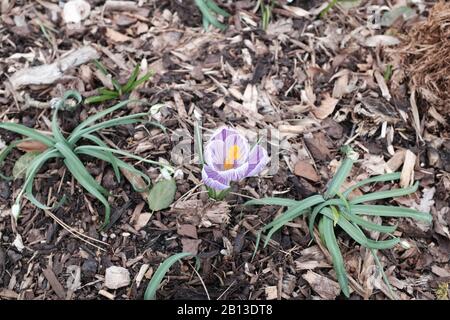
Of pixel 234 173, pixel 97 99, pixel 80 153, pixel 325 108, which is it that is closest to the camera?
pixel 234 173

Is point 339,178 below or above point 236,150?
below

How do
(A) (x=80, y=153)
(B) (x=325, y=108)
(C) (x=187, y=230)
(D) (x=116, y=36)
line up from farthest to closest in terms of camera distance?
(D) (x=116, y=36)
(B) (x=325, y=108)
(A) (x=80, y=153)
(C) (x=187, y=230)

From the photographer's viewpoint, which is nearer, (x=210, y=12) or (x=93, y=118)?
(x=93, y=118)

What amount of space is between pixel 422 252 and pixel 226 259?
2.47 ft

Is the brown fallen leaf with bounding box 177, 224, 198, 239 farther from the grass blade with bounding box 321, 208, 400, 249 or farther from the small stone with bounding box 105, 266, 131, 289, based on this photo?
the grass blade with bounding box 321, 208, 400, 249

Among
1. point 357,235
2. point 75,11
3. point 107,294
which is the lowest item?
point 107,294

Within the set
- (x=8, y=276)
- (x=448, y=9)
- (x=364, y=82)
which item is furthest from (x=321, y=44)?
(x=8, y=276)

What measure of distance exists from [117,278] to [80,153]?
0.51 metres

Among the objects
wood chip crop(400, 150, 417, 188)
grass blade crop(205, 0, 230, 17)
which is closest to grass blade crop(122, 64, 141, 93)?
grass blade crop(205, 0, 230, 17)

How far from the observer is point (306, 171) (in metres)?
2.19

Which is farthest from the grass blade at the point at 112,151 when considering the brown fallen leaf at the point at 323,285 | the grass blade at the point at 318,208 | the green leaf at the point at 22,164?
the brown fallen leaf at the point at 323,285

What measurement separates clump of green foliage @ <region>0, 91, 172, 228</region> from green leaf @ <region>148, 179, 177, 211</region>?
4cm

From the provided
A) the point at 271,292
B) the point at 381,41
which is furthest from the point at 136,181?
the point at 381,41

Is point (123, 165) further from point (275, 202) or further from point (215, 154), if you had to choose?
point (275, 202)
